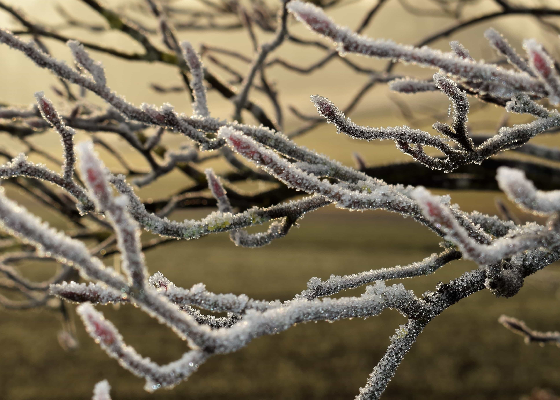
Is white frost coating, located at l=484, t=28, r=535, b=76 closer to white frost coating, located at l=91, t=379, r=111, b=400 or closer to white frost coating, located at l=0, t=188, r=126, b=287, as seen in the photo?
white frost coating, located at l=0, t=188, r=126, b=287

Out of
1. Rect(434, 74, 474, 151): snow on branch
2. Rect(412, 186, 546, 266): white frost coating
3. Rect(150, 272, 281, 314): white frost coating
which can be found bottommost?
Rect(150, 272, 281, 314): white frost coating

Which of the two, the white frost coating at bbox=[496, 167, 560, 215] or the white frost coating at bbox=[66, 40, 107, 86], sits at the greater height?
the white frost coating at bbox=[66, 40, 107, 86]

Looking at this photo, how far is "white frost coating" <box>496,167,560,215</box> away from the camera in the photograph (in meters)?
0.64

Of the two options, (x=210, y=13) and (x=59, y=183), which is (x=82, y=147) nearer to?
(x=59, y=183)

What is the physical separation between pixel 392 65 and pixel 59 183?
3387mm

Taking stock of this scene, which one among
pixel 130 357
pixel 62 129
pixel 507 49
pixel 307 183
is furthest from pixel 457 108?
pixel 62 129

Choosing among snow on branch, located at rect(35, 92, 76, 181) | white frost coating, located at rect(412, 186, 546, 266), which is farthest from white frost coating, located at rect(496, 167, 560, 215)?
snow on branch, located at rect(35, 92, 76, 181)

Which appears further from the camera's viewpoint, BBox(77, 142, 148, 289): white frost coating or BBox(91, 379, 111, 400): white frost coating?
BBox(91, 379, 111, 400): white frost coating

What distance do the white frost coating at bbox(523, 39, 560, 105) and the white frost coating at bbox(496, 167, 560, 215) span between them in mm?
193

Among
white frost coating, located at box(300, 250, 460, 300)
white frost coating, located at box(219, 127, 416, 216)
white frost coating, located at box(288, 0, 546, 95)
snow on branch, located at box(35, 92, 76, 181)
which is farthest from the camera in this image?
snow on branch, located at box(35, 92, 76, 181)

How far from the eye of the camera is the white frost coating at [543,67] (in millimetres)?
732

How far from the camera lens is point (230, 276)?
24.1 meters

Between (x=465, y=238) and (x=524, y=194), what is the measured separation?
0.12 meters

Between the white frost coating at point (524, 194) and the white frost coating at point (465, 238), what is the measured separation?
3.4 inches
